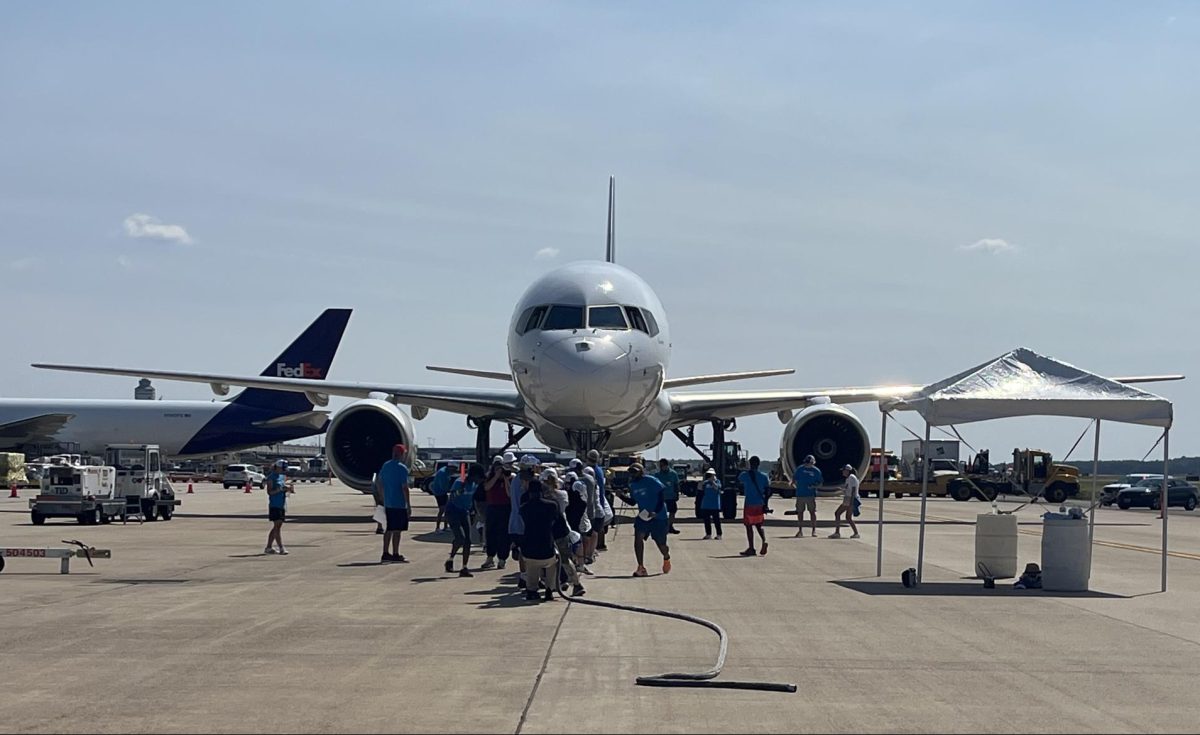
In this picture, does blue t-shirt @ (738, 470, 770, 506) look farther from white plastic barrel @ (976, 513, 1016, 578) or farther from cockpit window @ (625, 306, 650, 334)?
cockpit window @ (625, 306, 650, 334)

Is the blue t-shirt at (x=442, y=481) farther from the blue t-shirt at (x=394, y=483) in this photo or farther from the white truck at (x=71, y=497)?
the white truck at (x=71, y=497)

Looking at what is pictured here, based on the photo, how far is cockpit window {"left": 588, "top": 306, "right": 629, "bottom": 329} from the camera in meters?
23.7

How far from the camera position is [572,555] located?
14.8 m

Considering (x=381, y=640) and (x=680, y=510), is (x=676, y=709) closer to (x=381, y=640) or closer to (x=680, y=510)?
(x=381, y=640)

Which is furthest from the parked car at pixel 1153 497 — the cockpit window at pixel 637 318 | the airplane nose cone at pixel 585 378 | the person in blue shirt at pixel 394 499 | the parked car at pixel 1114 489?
the person in blue shirt at pixel 394 499

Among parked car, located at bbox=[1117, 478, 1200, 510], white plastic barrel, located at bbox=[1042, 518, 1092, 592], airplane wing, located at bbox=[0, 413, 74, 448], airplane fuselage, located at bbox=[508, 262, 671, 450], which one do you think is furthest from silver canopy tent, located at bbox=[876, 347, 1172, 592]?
airplane wing, located at bbox=[0, 413, 74, 448]

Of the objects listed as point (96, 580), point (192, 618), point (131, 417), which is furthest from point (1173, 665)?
point (131, 417)

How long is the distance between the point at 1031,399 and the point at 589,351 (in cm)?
856

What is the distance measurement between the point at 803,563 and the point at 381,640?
936 centimetres

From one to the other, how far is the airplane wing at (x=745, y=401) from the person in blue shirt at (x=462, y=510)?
1152 cm

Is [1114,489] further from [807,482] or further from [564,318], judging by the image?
[564,318]

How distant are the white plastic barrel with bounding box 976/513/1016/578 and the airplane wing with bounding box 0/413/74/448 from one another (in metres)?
51.7

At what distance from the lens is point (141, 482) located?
101 feet

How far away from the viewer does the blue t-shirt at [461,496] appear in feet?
56.2
